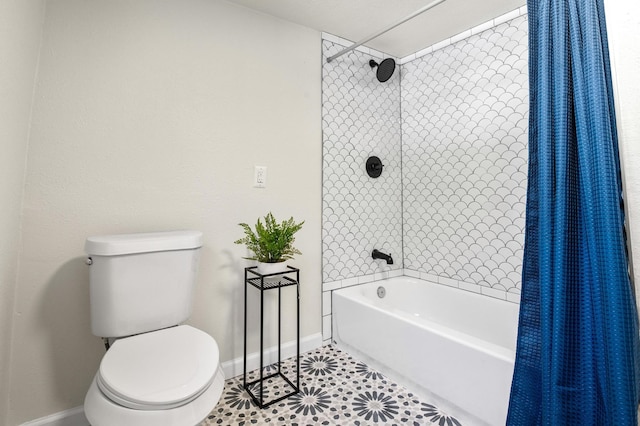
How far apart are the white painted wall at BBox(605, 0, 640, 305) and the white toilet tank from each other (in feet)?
5.21

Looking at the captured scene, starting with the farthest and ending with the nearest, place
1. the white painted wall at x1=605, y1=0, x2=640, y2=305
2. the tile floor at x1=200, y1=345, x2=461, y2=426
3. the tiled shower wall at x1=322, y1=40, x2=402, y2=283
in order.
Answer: the tiled shower wall at x1=322, y1=40, x2=402, y2=283
the tile floor at x1=200, y1=345, x2=461, y2=426
the white painted wall at x1=605, y1=0, x2=640, y2=305

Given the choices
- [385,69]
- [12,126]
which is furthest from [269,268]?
[385,69]

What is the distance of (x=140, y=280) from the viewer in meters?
1.33

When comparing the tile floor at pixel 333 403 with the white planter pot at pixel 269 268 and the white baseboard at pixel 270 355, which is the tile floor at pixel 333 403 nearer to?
the white baseboard at pixel 270 355

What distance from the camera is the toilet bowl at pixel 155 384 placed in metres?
0.94

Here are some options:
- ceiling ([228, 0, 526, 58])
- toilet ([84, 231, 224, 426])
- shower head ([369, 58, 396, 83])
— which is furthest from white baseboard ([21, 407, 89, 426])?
shower head ([369, 58, 396, 83])

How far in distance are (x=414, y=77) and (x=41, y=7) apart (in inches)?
92.6

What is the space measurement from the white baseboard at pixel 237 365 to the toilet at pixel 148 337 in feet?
Answer: 1.31

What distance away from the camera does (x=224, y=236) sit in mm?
1807

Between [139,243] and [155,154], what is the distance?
20.8 inches

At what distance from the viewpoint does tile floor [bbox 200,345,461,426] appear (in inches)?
57.9

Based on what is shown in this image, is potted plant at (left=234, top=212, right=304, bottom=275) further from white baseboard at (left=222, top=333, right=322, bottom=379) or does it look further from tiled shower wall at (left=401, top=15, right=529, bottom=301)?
tiled shower wall at (left=401, top=15, right=529, bottom=301)

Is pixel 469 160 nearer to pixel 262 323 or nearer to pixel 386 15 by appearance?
pixel 386 15

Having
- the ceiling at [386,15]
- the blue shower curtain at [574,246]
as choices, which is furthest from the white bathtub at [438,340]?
the ceiling at [386,15]
